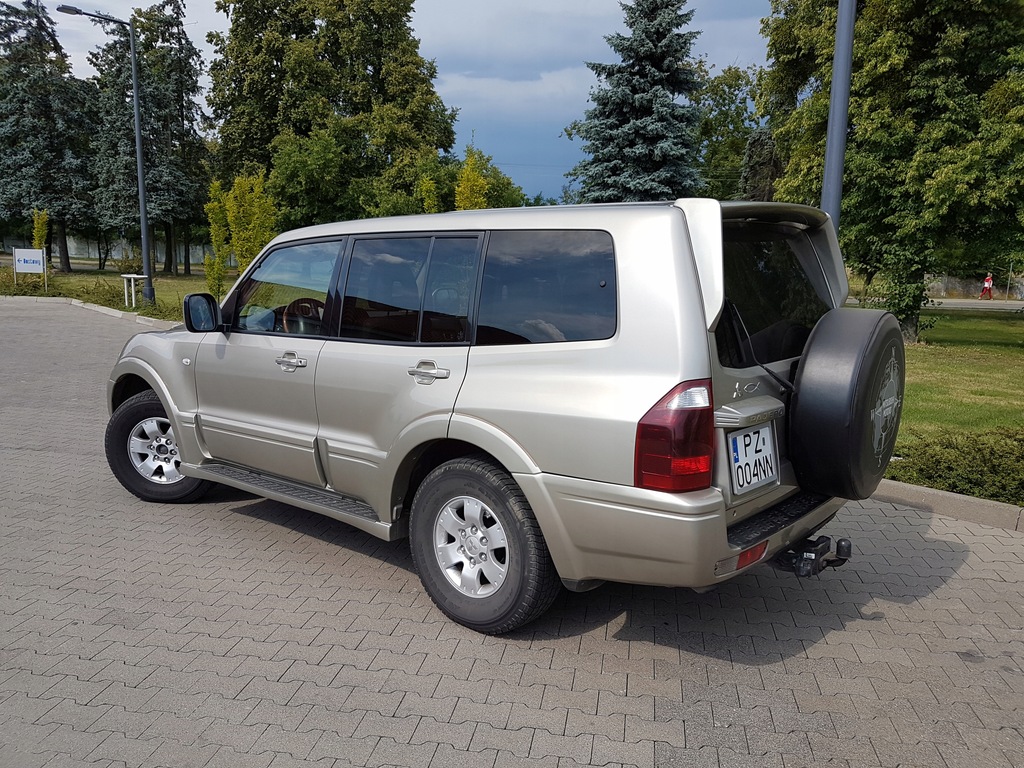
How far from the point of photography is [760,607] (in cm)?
414

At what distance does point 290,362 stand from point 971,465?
4786 mm

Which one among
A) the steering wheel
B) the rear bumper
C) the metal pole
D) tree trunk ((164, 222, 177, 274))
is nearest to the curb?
the steering wheel

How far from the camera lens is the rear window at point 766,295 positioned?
3.35 meters

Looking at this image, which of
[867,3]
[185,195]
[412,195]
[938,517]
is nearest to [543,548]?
[938,517]

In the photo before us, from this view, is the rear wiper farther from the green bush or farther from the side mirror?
the side mirror

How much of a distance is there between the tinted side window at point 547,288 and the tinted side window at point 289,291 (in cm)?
121

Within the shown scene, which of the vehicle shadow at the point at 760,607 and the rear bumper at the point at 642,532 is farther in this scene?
the vehicle shadow at the point at 760,607

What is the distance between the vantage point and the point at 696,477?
9.98ft

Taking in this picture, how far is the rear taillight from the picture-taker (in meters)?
3.00

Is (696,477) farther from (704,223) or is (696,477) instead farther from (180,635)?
(180,635)

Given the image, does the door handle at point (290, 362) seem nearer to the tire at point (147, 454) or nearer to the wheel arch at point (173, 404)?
the wheel arch at point (173, 404)

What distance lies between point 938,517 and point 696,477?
11.5 ft

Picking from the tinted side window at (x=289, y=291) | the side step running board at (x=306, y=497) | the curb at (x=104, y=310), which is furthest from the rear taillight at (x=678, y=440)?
the curb at (x=104, y=310)

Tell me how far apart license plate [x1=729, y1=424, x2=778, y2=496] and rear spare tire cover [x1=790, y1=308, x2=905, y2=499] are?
17cm
